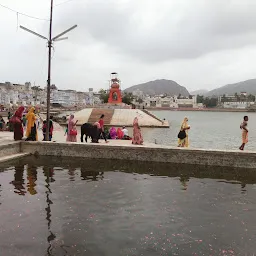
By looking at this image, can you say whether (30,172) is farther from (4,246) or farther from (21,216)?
Answer: (4,246)

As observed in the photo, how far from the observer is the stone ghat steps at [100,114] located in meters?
58.4

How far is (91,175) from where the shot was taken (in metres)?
10.1

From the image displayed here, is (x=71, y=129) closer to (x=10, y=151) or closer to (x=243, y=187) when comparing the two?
(x=10, y=151)

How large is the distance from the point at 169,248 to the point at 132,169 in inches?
235

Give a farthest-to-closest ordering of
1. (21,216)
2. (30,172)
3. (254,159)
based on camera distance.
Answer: (254,159), (30,172), (21,216)

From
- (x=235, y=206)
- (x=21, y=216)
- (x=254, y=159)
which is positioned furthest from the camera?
(x=254, y=159)

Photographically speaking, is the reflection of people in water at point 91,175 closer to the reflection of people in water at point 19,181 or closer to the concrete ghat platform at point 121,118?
the reflection of people in water at point 19,181

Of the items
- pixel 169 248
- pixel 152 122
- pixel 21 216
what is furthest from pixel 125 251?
pixel 152 122

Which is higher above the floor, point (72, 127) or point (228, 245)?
point (72, 127)

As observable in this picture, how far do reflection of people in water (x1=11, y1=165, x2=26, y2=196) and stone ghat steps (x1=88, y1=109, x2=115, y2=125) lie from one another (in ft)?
152

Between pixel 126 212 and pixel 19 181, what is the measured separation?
404cm

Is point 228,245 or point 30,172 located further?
point 30,172

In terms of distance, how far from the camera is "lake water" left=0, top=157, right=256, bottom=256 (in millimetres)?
5215

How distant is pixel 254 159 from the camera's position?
11.1m
